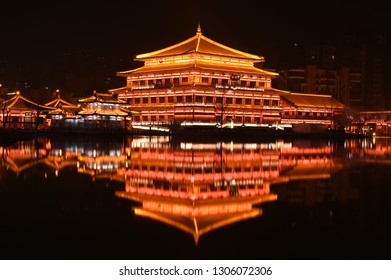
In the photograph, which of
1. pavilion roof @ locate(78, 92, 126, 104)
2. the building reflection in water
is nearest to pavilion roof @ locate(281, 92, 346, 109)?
pavilion roof @ locate(78, 92, 126, 104)

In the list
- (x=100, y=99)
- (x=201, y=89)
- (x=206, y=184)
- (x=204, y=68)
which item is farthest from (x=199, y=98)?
(x=206, y=184)

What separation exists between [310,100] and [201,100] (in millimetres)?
24403

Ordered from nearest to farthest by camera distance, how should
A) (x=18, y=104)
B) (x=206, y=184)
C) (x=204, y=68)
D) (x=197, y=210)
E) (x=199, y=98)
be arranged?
(x=197, y=210), (x=206, y=184), (x=204, y=68), (x=199, y=98), (x=18, y=104)

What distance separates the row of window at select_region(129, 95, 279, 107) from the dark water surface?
53234mm

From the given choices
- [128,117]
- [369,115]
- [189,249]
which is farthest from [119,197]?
[369,115]

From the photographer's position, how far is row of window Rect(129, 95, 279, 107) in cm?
7406

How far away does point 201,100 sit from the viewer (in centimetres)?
7431

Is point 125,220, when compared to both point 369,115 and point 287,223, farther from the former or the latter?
point 369,115

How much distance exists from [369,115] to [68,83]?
5885 cm

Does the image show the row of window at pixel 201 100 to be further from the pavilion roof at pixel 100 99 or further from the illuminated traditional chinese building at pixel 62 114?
the illuminated traditional chinese building at pixel 62 114

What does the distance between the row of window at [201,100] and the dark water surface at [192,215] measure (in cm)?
5323

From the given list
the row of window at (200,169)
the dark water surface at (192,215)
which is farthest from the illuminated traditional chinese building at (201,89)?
the dark water surface at (192,215)

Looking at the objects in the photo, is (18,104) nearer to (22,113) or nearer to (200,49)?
(22,113)

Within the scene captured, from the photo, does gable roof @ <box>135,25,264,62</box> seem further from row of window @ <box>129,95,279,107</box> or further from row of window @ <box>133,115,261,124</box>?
row of window @ <box>133,115,261,124</box>
